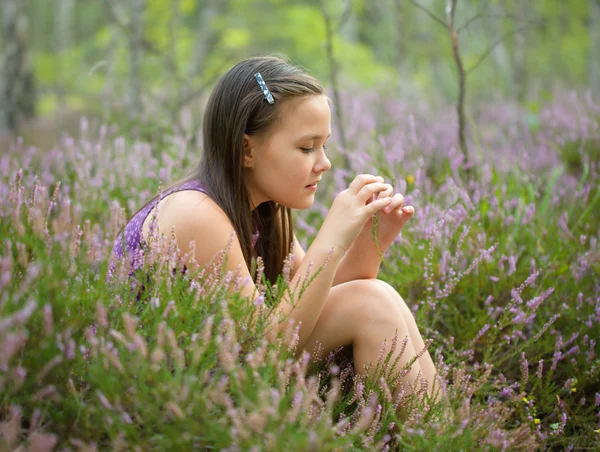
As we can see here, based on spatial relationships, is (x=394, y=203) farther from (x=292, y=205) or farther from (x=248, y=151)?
(x=248, y=151)

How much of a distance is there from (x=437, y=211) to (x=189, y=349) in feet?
6.04

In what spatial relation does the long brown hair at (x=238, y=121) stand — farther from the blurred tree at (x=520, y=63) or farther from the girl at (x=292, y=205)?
the blurred tree at (x=520, y=63)

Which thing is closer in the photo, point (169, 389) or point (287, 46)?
point (169, 389)

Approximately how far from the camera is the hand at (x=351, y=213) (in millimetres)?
2045

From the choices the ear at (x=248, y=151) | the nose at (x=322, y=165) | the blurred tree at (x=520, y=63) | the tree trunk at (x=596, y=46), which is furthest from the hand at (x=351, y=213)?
the tree trunk at (x=596, y=46)

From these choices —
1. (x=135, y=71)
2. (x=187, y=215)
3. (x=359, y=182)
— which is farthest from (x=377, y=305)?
(x=135, y=71)

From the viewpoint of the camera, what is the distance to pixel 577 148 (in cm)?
491

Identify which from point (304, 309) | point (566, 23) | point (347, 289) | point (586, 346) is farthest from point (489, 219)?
point (566, 23)

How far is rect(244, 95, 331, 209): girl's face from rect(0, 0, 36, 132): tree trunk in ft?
21.6

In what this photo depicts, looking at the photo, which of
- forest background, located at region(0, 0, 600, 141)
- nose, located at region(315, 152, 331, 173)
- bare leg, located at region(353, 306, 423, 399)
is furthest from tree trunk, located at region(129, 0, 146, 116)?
bare leg, located at region(353, 306, 423, 399)

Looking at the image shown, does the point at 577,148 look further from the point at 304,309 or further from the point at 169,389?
the point at 169,389

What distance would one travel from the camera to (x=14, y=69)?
26.0ft

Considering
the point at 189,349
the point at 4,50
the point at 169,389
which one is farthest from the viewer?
the point at 4,50

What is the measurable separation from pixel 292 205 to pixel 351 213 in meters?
0.27
